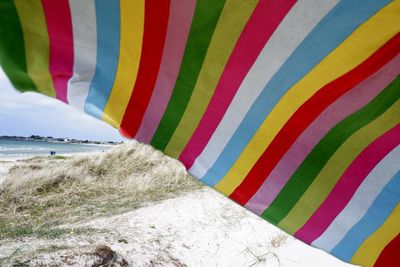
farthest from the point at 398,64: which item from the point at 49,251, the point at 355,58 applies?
the point at 49,251

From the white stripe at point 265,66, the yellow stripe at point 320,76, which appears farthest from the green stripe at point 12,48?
the yellow stripe at point 320,76

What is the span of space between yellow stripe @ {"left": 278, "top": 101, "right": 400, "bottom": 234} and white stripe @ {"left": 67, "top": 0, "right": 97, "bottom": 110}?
0.79m

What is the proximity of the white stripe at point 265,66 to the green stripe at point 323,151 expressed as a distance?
282 millimetres

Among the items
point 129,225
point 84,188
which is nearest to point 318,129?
point 129,225

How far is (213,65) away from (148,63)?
0.56 feet

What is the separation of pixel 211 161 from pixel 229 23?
0.43 metres

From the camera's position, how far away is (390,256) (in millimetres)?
1242

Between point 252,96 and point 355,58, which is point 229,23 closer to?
point 252,96

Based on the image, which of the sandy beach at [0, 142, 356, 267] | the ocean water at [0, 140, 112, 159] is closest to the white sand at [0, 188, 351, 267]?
the sandy beach at [0, 142, 356, 267]

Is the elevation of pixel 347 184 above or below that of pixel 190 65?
below

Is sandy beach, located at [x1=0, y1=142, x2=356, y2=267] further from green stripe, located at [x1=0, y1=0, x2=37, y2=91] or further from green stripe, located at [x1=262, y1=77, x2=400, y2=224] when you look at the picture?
green stripe, located at [x1=0, y1=0, x2=37, y2=91]

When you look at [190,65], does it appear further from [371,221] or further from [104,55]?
[371,221]

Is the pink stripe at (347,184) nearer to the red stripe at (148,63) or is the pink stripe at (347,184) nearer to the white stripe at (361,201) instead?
the white stripe at (361,201)

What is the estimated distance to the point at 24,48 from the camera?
701 mm
